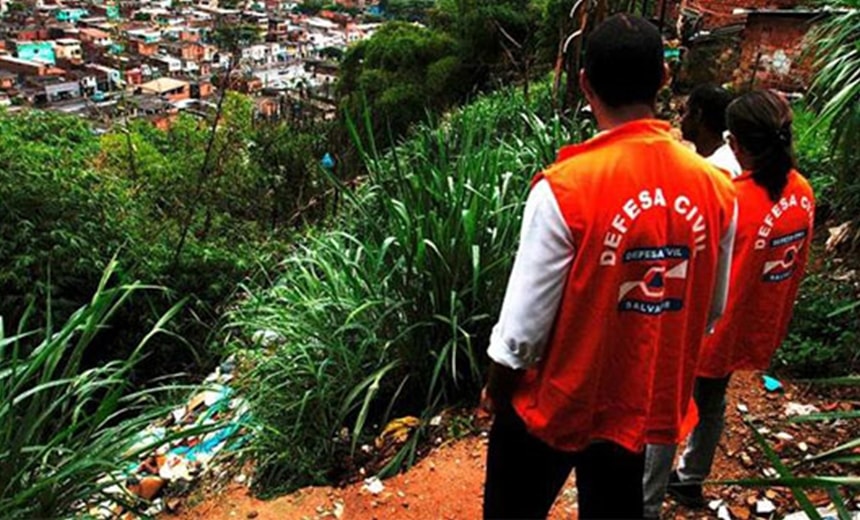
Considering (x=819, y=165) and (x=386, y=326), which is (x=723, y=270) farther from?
(x=819, y=165)

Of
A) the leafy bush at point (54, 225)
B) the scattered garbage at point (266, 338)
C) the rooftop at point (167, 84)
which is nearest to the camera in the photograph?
the scattered garbage at point (266, 338)

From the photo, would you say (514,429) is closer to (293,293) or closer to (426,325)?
(426,325)

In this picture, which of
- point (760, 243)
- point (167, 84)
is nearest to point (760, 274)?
point (760, 243)

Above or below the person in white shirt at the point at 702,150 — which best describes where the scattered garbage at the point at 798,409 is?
below

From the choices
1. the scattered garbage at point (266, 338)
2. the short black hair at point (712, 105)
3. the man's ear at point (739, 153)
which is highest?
the short black hair at point (712, 105)

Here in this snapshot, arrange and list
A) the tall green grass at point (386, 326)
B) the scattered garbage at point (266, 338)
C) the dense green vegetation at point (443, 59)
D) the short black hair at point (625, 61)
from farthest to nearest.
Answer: the dense green vegetation at point (443, 59), the scattered garbage at point (266, 338), the tall green grass at point (386, 326), the short black hair at point (625, 61)

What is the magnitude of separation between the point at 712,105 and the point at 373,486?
5.27 feet

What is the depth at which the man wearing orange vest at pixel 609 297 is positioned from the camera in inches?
47.9

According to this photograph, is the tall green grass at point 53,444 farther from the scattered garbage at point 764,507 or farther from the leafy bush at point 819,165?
the leafy bush at point 819,165

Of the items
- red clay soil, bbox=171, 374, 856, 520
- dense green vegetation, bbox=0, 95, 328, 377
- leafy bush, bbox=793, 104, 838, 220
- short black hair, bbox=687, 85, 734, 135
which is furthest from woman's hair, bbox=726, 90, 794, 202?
dense green vegetation, bbox=0, 95, 328, 377

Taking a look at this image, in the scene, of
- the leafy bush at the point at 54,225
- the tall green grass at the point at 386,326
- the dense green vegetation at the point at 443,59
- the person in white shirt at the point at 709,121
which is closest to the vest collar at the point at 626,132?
the person in white shirt at the point at 709,121

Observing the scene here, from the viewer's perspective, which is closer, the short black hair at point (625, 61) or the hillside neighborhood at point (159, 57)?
the short black hair at point (625, 61)

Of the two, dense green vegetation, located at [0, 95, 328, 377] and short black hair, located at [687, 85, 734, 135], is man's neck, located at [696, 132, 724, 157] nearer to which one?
short black hair, located at [687, 85, 734, 135]

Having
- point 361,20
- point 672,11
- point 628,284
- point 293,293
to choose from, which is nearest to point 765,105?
point 628,284
